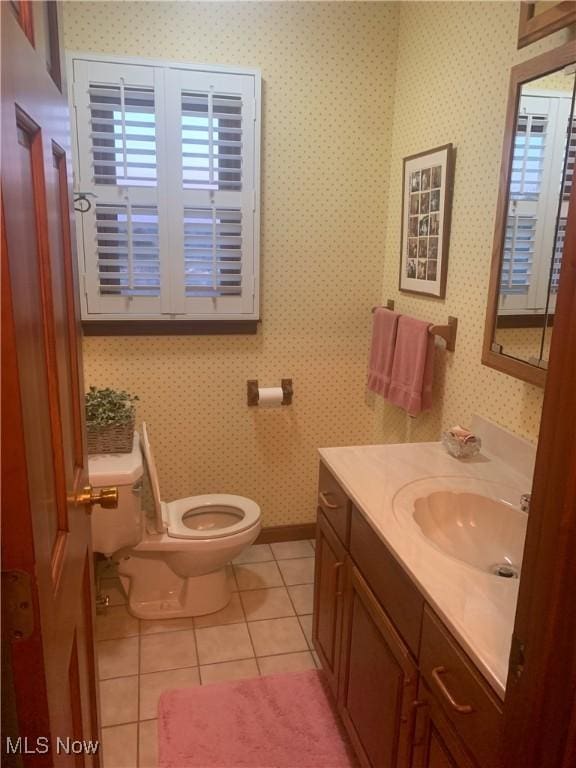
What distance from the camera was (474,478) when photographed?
1732 millimetres

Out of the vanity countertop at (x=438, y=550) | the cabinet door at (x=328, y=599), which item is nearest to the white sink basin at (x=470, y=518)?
the vanity countertop at (x=438, y=550)

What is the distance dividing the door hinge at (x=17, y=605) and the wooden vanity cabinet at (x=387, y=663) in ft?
2.50

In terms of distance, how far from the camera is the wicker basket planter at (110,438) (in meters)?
2.25

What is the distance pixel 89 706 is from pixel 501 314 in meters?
1.51

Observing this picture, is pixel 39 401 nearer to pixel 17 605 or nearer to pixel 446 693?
pixel 17 605

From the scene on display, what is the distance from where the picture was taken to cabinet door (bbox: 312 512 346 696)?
1.80 meters

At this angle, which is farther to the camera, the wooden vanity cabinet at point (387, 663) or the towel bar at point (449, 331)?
the towel bar at point (449, 331)

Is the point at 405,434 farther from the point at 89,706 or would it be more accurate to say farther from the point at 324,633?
the point at 89,706

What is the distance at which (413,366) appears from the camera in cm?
221

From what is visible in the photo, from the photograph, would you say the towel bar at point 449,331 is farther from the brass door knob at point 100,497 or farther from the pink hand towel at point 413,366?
the brass door knob at point 100,497

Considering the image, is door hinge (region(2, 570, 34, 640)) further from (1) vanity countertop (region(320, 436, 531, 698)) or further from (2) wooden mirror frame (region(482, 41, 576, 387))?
(2) wooden mirror frame (region(482, 41, 576, 387))

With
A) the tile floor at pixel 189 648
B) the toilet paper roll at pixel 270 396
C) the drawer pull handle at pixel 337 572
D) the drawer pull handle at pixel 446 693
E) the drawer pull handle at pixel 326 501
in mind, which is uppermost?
the toilet paper roll at pixel 270 396

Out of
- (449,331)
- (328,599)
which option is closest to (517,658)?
(328,599)

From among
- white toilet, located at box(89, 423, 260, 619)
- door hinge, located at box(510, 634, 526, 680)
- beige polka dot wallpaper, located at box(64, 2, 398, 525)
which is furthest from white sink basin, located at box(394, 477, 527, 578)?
beige polka dot wallpaper, located at box(64, 2, 398, 525)
